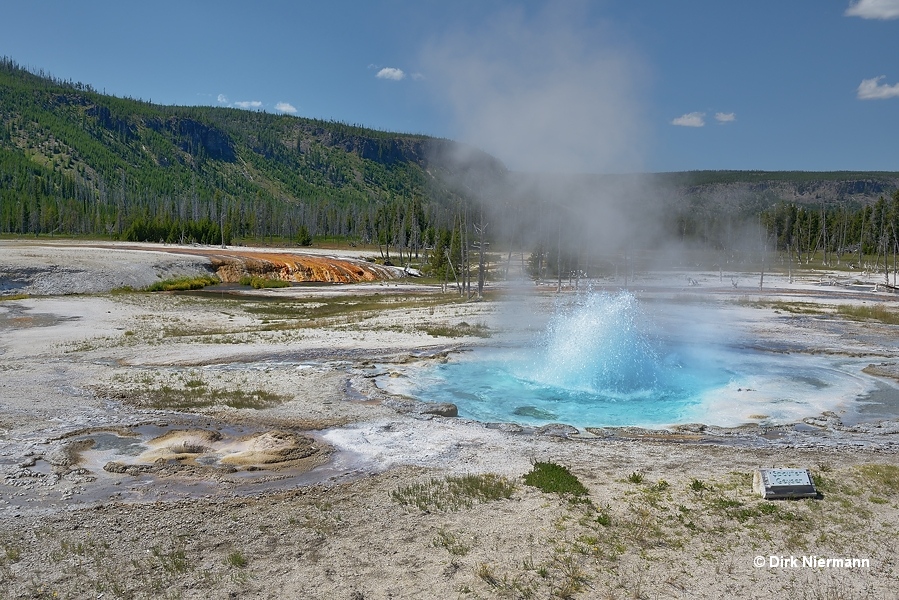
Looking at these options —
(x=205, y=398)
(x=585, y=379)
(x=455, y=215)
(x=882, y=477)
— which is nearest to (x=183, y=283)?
(x=455, y=215)

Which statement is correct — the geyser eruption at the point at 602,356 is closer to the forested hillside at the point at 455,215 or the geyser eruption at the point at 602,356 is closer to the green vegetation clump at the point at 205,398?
the forested hillside at the point at 455,215

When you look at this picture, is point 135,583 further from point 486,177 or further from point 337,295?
point 337,295

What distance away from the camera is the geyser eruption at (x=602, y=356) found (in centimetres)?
1633

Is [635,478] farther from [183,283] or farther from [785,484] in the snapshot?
[183,283]

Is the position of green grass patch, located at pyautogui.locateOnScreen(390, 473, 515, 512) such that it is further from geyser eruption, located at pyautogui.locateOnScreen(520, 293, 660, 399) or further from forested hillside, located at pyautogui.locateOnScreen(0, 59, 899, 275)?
forested hillside, located at pyautogui.locateOnScreen(0, 59, 899, 275)

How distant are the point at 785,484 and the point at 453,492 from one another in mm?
4484

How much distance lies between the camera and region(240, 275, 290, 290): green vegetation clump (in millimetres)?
56175

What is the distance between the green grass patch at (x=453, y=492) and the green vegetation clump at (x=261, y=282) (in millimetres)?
49210

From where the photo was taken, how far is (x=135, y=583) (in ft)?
20.7

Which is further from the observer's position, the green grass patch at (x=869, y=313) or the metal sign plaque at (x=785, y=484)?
the green grass patch at (x=869, y=313)

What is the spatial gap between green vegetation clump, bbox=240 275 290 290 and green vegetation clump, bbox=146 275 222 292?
2452 millimetres

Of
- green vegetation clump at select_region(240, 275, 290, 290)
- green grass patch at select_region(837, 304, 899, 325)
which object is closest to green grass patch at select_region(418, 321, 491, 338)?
green grass patch at select_region(837, 304, 899, 325)

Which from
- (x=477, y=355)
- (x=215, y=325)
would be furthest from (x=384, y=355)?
(x=215, y=325)

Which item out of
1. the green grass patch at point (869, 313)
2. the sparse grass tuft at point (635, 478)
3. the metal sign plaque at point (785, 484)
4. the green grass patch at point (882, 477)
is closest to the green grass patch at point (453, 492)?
the sparse grass tuft at point (635, 478)
